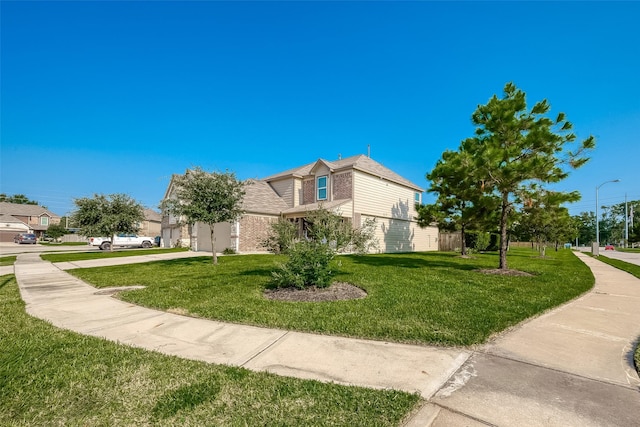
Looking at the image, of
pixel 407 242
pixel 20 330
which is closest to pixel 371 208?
pixel 407 242

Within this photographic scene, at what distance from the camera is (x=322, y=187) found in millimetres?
22812

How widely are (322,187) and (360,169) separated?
3.32m

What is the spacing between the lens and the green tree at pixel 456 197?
11.4 meters

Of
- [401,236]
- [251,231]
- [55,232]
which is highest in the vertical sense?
[251,231]

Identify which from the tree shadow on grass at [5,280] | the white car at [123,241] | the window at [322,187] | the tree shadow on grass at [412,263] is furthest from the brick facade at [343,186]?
the white car at [123,241]

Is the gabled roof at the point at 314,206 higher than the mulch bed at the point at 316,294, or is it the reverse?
the gabled roof at the point at 314,206

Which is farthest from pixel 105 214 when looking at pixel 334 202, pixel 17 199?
pixel 17 199

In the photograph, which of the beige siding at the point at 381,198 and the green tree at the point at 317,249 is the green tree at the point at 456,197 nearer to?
the beige siding at the point at 381,198

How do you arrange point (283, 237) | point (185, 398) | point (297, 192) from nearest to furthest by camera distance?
point (185, 398)
point (283, 237)
point (297, 192)

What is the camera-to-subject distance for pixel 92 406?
2609mm

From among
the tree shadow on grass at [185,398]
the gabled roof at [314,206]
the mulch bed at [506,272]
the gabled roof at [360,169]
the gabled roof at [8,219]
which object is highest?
the gabled roof at [360,169]

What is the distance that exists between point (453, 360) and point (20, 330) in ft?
19.6

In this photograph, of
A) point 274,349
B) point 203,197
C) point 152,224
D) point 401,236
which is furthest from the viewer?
point 152,224

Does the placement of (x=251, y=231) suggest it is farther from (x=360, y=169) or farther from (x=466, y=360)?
(x=466, y=360)
